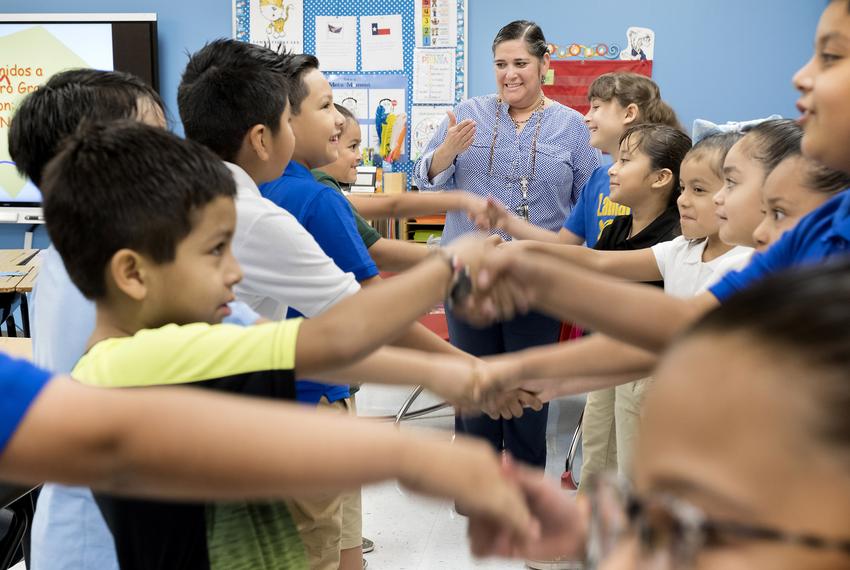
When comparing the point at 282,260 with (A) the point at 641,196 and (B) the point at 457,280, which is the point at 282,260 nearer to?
(B) the point at 457,280

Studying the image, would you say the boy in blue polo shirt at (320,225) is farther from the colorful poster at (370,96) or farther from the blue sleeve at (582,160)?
the colorful poster at (370,96)

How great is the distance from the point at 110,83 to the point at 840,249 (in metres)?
1.25

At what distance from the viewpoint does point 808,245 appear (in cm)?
113

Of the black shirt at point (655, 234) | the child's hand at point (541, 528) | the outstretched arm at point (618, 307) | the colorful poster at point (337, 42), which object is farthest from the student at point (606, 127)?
the colorful poster at point (337, 42)

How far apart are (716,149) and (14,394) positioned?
207 cm

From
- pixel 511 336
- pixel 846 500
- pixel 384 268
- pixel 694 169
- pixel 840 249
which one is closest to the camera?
pixel 846 500

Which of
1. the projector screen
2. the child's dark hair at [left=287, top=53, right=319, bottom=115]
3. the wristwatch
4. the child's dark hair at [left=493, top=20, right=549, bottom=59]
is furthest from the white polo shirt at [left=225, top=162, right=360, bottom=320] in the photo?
the projector screen

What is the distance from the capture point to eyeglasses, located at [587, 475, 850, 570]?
539 mm

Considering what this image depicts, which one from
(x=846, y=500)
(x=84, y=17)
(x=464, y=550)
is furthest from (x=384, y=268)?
(x=84, y=17)

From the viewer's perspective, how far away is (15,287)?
4.10 m

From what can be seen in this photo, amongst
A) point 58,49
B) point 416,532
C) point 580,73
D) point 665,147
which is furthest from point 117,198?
point 58,49

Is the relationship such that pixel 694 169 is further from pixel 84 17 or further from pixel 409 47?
pixel 84 17

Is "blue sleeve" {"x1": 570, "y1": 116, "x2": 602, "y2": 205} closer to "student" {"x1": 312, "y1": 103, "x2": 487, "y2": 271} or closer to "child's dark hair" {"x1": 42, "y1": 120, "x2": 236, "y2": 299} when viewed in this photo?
"student" {"x1": 312, "y1": 103, "x2": 487, "y2": 271}

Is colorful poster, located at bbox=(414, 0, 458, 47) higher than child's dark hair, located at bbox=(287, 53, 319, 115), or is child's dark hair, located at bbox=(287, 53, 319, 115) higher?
colorful poster, located at bbox=(414, 0, 458, 47)
